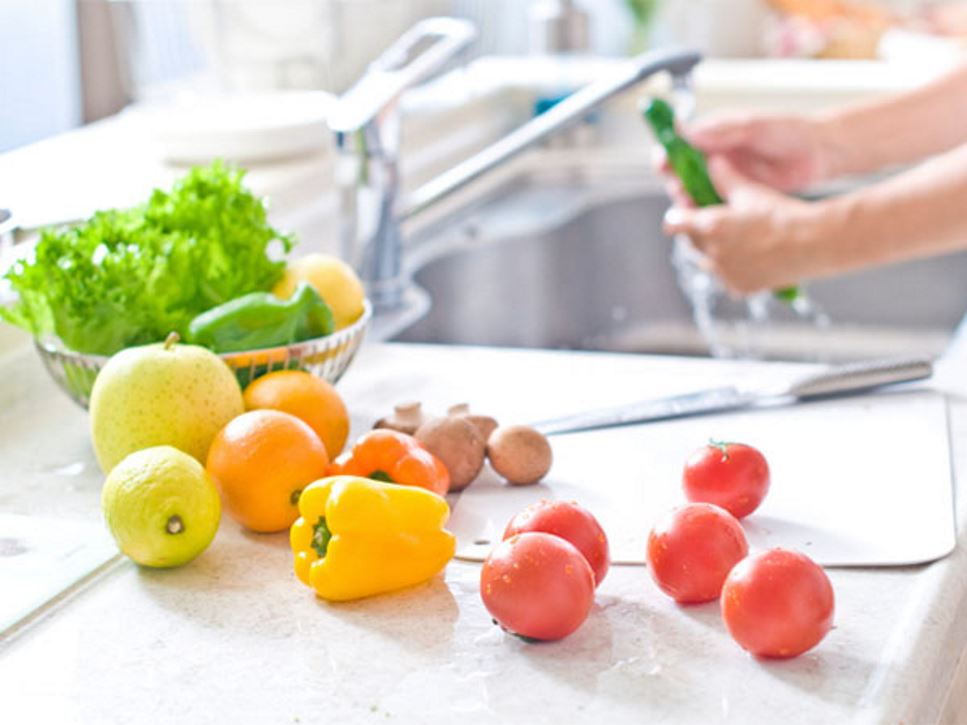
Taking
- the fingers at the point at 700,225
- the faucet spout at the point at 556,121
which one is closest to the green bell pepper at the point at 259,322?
the faucet spout at the point at 556,121

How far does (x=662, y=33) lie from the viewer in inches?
109

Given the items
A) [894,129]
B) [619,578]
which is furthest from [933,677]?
[894,129]

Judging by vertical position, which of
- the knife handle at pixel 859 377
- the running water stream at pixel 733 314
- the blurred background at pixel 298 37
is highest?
the knife handle at pixel 859 377

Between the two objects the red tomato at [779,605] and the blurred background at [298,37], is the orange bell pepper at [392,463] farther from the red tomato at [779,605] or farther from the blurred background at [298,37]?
the blurred background at [298,37]

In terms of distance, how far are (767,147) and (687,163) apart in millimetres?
118

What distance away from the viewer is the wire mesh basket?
1.02m

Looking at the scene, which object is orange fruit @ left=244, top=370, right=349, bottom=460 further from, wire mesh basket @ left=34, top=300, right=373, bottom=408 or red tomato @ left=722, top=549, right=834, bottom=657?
red tomato @ left=722, top=549, right=834, bottom=657

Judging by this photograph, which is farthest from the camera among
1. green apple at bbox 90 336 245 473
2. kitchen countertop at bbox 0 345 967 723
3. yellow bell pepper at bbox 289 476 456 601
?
green apple at bbox 90 336 245 473

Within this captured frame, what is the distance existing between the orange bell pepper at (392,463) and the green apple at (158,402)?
95 mm

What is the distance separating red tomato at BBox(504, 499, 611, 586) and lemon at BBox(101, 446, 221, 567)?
19 cm

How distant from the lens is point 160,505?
83 cm

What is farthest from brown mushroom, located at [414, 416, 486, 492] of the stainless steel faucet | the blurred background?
the blurred background

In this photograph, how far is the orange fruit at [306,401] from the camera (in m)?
0.97

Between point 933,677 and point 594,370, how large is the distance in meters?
0.53
